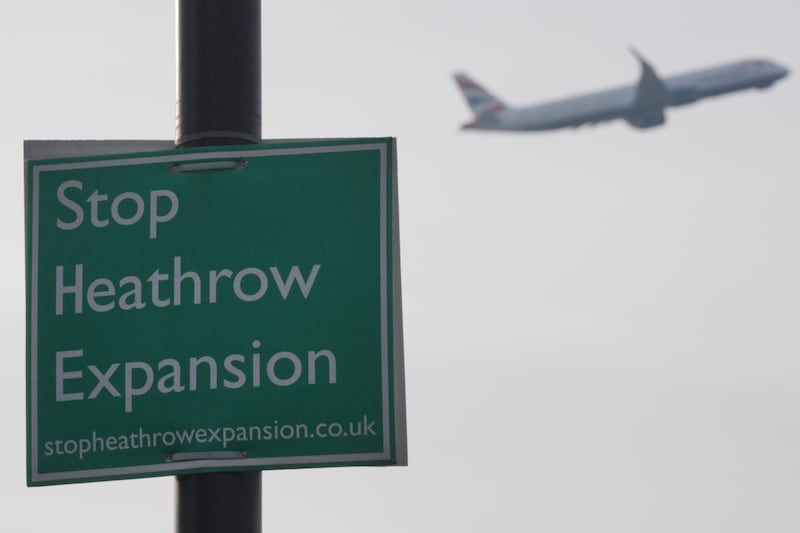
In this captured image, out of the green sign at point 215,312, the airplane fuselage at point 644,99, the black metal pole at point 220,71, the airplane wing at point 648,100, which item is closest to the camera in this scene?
the green sign at point 215,312

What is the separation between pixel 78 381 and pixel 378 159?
1.88 m

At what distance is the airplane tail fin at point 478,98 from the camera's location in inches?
4855

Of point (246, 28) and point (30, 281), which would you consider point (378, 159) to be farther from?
point (30, 281)

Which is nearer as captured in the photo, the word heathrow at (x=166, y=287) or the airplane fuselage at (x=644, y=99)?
the word heathrow at (x=166, y=287)

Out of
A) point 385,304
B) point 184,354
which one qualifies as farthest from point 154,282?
point 385,304

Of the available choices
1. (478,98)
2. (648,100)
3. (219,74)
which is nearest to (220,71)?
(219,74)

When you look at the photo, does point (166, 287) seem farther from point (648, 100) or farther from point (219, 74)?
point (648, 100)

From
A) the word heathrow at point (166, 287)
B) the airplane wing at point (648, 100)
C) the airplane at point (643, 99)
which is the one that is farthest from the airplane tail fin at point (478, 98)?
the word heathrow at point (166, 287)

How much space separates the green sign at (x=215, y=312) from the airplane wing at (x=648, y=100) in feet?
339

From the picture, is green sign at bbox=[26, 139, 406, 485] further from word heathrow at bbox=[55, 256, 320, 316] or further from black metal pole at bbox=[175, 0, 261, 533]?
black metal pole at bbox=[175, 0, 261, 533]

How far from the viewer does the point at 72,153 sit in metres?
9.48

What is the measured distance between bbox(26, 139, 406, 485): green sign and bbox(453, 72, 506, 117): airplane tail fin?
113m

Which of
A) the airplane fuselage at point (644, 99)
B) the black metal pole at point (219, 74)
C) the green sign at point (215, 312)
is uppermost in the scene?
the airplane fuselage at point (644, 99)

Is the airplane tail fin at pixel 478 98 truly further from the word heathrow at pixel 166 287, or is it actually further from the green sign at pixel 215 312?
the word heathrow at pixel 166 287
